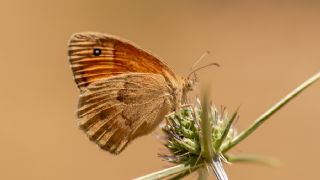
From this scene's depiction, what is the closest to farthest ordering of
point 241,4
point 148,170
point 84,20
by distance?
1. point 148,170
2. point 84,20
3. point 241,4

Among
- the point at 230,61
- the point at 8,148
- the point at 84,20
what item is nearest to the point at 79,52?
the point at 8,148

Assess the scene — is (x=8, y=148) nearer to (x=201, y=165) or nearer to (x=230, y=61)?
(x=230, y=61)

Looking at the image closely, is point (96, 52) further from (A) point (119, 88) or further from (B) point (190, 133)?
(B) point (190, 133)

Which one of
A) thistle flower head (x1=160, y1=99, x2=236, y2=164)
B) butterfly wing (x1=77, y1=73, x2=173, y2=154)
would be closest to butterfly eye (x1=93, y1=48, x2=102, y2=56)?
butterfly wing (x1=77, y1=73, x2=173, y2=154)

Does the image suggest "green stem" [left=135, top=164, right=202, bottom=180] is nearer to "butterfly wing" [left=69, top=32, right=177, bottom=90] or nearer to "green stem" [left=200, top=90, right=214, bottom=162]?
"green stem" [left=200, top=90, right=214, bottom=162]

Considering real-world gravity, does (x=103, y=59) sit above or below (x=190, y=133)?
above

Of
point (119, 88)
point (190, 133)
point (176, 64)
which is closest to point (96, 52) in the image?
point (119, 88)
